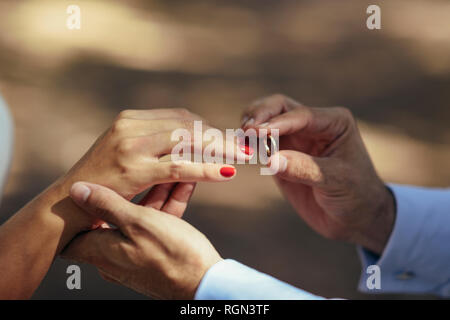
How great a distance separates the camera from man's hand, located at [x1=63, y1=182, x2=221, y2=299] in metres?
0.93

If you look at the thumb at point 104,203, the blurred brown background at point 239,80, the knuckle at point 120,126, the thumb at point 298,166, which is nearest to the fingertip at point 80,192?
the thumb at point 104,203

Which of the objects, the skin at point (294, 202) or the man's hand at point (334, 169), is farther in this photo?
the man's hand at point (334, 169)

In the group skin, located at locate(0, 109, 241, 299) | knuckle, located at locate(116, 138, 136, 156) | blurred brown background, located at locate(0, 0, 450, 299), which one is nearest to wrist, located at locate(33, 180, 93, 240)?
skin, located at locate(0, 109, 241, 299)

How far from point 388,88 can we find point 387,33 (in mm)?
330

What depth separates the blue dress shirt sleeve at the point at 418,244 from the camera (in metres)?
1.31

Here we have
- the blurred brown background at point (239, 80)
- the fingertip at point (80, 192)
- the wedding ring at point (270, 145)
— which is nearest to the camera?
the fingertip at point (80, 192)

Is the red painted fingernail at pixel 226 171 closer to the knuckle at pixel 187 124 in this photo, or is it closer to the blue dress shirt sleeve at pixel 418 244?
the knuckle at pixel 187 124

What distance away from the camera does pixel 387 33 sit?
2689 mm

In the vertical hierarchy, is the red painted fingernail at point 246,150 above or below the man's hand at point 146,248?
above

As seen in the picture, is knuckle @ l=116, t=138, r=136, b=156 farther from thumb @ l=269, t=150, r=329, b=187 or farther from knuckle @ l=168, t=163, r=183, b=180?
thumb @ l=269, t=150, r=329, b=187

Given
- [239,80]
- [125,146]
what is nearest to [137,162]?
[125,146]

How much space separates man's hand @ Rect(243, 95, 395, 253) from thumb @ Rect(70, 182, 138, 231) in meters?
0.32
